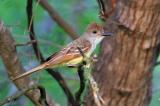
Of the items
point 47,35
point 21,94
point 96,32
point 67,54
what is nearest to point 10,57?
point 67,54

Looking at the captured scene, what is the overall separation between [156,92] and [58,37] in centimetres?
117

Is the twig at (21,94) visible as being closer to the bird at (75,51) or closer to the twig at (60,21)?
the bird at (75,51)

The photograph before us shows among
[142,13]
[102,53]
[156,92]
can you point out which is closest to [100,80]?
[102,53]

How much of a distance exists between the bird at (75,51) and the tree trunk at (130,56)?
0.09m

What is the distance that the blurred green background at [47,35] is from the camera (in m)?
4.35

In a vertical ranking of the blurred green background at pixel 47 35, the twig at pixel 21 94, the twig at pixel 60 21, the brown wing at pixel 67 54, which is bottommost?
the blurred green background at pixel 47 35

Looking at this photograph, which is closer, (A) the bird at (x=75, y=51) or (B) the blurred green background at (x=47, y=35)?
(A) the bird at (x=75, y=51)

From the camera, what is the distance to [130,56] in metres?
3.32

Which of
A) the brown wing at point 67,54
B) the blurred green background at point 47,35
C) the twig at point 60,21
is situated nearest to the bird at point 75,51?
the brown wing at point 67,54

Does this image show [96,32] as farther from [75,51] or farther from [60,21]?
[60,21]

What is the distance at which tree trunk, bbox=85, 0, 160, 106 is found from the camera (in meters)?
3.22

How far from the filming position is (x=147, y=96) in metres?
3.51

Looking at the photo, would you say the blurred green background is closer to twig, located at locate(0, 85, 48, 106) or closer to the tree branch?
the tree branch

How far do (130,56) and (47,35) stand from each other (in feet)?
6.20
